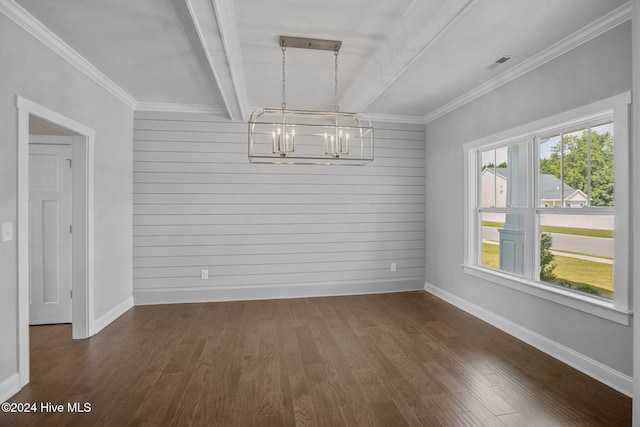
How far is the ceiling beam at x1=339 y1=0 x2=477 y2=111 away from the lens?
91.0 inches

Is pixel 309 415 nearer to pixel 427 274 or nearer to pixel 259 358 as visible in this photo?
pixel 259 358

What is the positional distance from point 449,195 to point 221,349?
11.4 feet

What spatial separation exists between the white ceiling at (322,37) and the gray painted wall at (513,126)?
7.5 inches

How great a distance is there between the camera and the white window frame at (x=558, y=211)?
2.38 metres

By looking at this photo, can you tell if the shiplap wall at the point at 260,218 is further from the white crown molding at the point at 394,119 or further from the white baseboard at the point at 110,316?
the white baseboard at the point at 110,316

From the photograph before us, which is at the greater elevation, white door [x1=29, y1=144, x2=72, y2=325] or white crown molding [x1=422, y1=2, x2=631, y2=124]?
white crown molding [x1=422, y1=2, x2=631, y2=124]

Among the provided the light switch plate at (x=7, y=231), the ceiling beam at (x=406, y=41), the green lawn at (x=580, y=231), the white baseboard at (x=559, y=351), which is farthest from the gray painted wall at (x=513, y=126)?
the light switch plate at (x=7, y=231)

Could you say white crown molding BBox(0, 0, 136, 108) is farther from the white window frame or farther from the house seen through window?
the house seen through window

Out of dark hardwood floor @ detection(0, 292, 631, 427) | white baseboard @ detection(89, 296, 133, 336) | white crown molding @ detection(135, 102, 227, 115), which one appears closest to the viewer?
dark hardwood floor @ detection(0, 292, 631, 427)

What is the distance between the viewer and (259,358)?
117 inches

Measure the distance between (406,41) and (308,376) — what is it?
2.81 meters

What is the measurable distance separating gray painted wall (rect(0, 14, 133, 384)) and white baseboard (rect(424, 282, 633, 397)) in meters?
4.29

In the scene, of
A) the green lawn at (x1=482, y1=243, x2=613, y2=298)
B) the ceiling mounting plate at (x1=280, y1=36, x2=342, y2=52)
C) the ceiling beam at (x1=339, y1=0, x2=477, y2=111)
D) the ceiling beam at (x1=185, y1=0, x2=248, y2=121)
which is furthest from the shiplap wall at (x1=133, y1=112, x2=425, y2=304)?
the green lawn at (x1=482, y1=243, x2=613, y2=298)

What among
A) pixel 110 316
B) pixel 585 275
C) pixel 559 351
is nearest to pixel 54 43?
pixel 110 316
